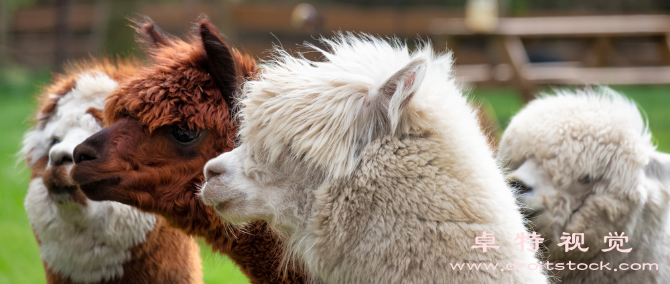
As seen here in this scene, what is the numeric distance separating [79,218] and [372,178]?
5.16ft

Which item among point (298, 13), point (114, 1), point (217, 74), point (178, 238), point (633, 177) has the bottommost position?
point (178, 238)

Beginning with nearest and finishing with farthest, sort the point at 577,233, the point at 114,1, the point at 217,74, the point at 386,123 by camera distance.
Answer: the point at 386,123 → the point at 217,74 → the point at 577,233 → the point at 114,1

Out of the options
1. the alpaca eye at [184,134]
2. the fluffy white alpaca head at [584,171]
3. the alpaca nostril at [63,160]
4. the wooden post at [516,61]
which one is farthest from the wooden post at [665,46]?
the alpaca nostril at [63,160]

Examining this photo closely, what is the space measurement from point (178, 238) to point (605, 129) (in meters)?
2.00

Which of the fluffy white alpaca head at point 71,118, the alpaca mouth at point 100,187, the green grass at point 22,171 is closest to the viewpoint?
the alpaca mouth at point 100,187

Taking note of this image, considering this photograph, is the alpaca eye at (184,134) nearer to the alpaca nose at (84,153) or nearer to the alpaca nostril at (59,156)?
the alpaca nose at (84,153)

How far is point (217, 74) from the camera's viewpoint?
2.52 meters

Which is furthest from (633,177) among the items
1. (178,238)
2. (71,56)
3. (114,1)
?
(71,56)

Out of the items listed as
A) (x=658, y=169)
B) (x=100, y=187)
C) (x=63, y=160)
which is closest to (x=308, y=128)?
(x=100, y=187)

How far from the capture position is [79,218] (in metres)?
2.83

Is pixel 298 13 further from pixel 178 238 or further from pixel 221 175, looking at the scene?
pixel 221 175

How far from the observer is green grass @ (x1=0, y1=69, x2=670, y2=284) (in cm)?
464

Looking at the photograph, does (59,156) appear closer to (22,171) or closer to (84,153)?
(84,153)

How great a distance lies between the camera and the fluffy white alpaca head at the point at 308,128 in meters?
1.90
